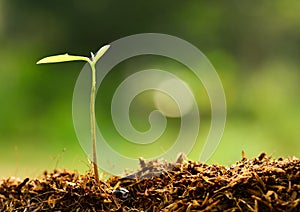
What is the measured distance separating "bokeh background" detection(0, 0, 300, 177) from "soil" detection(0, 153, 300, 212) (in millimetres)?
3047

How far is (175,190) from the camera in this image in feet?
2.86

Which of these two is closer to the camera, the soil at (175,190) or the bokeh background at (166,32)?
the soil at (175,190)

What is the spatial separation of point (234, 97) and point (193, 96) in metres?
0.38

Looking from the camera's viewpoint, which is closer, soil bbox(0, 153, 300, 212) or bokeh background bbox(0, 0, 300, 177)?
soil bbox(0, 153, 300, 212)

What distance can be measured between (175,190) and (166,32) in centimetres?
396

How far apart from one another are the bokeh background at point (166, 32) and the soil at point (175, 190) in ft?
10.00

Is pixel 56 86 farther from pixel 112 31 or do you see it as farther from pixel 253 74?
pixel 253 74

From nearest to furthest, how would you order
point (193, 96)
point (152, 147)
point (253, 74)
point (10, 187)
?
point (10, 187)
point (152, 147)
point (193, 96)
point (253, 74)

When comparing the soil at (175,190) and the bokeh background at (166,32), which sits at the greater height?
the bokeh background at (166,32)

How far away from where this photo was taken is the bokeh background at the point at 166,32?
13.7 ft

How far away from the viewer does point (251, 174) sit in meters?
0.84

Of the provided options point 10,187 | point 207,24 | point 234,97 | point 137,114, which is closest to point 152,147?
point 137,114

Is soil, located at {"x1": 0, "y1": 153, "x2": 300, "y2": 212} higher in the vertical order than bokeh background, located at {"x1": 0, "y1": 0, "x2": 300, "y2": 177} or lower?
lower

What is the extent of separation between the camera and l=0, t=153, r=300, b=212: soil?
80 centimetres
